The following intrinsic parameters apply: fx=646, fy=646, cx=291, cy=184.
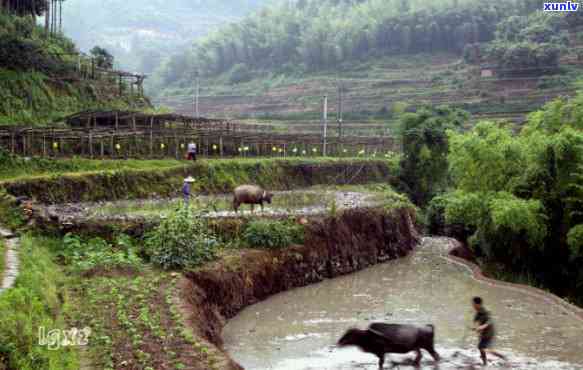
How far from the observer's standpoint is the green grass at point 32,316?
9352 millimetres

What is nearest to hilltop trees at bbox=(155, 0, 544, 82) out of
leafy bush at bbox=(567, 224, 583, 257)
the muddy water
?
leafy bush at bbox=(567, 224, 583, 257)

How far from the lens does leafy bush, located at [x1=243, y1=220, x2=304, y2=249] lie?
21.4 m

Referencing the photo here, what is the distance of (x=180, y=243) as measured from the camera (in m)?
18.6

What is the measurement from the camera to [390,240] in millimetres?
29016

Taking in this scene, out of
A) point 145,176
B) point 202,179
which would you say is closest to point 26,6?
point 202,179

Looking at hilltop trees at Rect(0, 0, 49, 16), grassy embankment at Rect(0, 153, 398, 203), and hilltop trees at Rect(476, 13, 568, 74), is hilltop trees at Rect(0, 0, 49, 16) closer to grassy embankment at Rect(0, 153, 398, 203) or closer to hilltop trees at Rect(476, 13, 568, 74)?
grassy embankment at Rect(0, 153, 398, 203)


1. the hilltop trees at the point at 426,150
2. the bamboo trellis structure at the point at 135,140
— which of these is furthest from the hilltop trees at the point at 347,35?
the hilltop trees at the point at 426,150

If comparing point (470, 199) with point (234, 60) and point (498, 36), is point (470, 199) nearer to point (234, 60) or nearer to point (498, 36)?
point (498, 36)

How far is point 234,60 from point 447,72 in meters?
49.5

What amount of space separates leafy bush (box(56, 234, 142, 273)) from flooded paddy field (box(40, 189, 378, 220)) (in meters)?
1.19

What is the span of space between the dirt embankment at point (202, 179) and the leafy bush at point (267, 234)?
808cm

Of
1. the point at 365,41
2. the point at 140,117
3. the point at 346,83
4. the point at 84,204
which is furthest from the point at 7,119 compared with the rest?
the point at 365,41

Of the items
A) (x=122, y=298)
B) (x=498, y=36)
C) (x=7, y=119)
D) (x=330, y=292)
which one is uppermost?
(x=498, y=36)

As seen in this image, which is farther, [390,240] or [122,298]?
[390,240]
